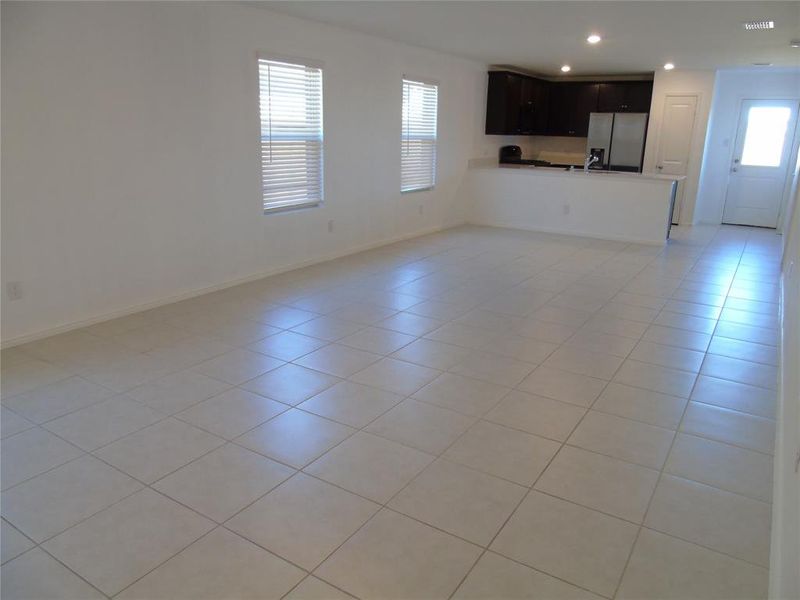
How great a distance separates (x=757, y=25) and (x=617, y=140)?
13.7 feet

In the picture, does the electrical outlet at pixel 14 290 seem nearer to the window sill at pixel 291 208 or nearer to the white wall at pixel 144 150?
the white wall at pixel 144 150

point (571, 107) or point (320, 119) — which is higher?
point (571, 107)

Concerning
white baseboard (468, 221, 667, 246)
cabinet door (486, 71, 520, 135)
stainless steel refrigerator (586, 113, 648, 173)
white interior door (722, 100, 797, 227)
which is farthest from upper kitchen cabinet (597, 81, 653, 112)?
white baseboard (468, 221, 667, 246)

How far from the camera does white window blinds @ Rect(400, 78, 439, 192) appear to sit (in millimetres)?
6949

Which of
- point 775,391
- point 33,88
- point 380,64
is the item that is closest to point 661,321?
point 775,391

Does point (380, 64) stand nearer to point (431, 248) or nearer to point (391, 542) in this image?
point (431, 248)

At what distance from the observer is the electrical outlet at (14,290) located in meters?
3.51

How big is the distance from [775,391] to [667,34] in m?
3.90

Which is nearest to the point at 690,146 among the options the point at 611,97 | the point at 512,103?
the point at 611,97

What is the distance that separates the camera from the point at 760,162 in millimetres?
8594

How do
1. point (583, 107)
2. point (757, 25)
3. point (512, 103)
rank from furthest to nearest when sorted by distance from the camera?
point (583, 107)
point (512, 103)
point (757, 25)

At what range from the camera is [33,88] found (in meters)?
3.42

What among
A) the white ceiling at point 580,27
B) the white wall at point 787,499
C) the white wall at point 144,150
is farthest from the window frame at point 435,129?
the white wall at point 787,499

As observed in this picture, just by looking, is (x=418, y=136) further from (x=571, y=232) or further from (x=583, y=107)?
(x=583, y=107)
